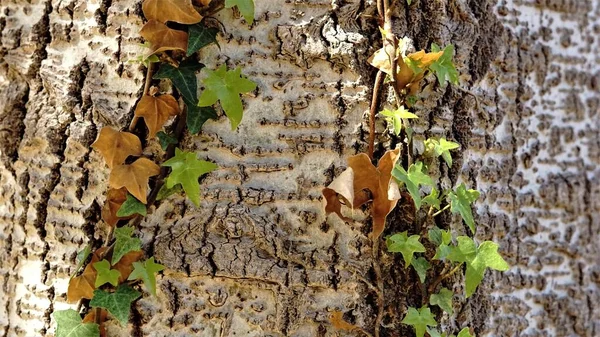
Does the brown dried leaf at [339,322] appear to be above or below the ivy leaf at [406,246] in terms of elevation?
below

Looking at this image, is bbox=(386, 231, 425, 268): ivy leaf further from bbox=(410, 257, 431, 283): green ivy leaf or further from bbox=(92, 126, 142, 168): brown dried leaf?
bbox=(92, 126, 142, 168): brown dried leaf

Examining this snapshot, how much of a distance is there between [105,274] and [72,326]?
128 millimetres

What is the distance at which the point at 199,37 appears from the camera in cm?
131

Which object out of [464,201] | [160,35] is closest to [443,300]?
[464,201]

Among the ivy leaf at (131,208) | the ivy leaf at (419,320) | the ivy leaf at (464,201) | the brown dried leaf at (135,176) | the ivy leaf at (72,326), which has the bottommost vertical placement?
the ivy leaf at (419,320)

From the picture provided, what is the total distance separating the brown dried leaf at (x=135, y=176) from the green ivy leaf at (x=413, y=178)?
478 mm

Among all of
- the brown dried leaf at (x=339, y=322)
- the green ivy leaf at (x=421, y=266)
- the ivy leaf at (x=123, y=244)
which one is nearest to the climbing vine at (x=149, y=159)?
the ivy leaf at (x=123, y=244)

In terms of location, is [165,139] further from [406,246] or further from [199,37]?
[406,246]

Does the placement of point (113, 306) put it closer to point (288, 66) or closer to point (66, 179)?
point (66, 179)

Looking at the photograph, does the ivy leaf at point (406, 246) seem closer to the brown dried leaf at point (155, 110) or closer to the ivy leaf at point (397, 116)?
the ivy leaf at point (397, 116)

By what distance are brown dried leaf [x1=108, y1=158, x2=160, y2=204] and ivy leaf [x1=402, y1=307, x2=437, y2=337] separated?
0.56m

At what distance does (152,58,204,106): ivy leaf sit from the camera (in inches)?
51.3

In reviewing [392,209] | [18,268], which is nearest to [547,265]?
[392,209]

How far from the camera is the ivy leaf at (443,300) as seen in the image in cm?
135
